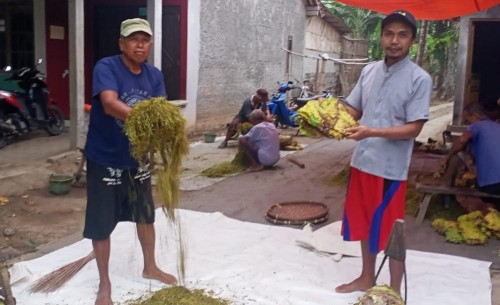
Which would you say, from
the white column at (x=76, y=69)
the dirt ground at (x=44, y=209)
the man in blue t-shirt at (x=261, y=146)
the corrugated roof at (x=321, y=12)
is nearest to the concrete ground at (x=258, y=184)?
the dirt ground at (x=44, y=209)

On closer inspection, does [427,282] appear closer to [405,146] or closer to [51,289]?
[405,146]

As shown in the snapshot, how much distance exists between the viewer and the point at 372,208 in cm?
310

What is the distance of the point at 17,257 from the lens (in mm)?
3703

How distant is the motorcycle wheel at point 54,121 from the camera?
8.22 m

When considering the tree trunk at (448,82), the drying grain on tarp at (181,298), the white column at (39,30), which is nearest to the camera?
the drying grain on tarp at (181,298)

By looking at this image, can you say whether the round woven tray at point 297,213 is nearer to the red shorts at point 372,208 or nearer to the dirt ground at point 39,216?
the red shorts at point 372,208

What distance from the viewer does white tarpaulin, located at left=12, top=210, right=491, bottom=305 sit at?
321cm

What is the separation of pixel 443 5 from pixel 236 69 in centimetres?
596

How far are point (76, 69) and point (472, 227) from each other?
16.3 ft

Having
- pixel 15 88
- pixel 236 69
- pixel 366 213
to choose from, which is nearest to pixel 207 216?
pixel 366 213

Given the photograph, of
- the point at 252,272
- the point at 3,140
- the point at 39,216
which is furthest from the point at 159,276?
the point at 3,140

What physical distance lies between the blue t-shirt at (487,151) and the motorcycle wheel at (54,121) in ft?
19.8

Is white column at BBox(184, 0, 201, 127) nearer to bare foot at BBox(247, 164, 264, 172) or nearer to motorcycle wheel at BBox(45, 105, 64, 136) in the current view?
motorcycle wheel at BBox(45, 105, 64, 136)

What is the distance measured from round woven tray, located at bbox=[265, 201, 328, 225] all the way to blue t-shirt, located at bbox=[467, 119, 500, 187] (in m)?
1.29
